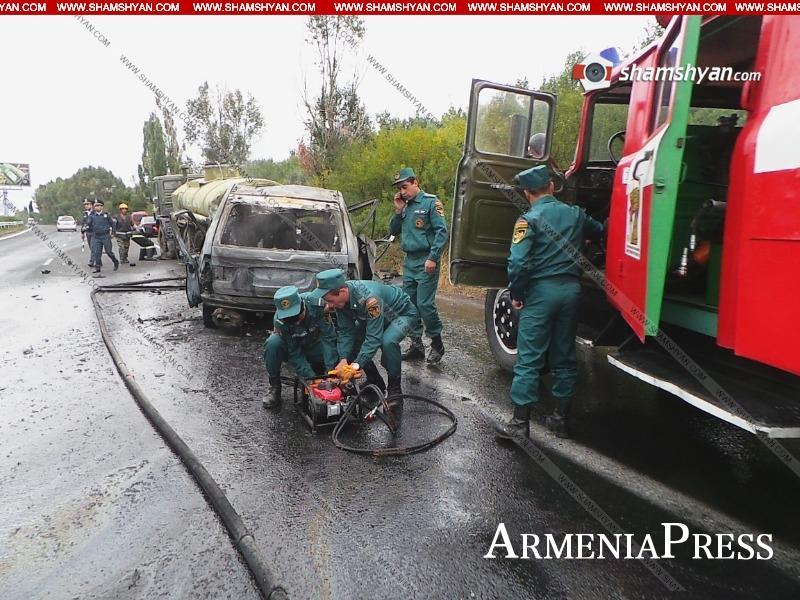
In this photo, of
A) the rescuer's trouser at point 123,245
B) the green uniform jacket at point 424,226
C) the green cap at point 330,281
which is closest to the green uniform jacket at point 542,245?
the green cap at point 330,281

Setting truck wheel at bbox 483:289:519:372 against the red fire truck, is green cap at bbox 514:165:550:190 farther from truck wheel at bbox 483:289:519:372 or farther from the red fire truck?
truck wheel at bbox 483:289:519:372

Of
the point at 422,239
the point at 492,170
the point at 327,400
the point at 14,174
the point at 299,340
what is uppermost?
the point at 14,174

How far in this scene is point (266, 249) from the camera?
20.7 ft

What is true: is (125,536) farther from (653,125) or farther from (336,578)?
(653,125)

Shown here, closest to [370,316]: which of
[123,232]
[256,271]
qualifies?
[256,271]

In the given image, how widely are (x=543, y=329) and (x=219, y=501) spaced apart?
7.02 ft

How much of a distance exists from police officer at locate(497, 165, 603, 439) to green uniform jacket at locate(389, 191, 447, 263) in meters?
1.53

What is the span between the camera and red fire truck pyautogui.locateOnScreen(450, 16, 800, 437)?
236cm

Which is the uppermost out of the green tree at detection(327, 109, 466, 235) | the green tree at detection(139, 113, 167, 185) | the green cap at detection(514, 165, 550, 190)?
the green tree at detection(139, 113, 167, 185)

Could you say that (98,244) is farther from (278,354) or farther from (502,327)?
(502,327)

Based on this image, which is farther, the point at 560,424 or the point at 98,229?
the point at 98,229

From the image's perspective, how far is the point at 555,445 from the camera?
367 centimetres

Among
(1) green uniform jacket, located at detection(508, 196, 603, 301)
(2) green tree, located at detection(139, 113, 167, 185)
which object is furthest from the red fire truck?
(2) green tree, located at detection(139, 113, 167, 185)

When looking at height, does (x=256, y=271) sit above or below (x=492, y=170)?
below
